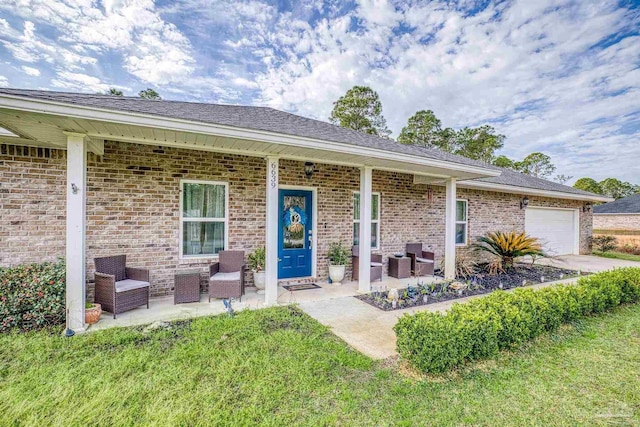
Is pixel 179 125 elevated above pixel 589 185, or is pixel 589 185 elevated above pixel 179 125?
pixel 589 185

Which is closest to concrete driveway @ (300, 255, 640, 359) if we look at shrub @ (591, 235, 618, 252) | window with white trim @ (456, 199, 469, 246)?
window with white trim @ (456, 199, 469, 246)

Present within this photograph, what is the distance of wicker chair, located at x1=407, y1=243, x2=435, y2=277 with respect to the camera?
7.64 meters

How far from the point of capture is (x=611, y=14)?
7648 mm

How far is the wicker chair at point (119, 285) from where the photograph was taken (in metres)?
4.35

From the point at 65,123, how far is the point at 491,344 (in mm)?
5663

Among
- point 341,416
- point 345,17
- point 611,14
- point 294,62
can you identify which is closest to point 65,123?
point 341,416

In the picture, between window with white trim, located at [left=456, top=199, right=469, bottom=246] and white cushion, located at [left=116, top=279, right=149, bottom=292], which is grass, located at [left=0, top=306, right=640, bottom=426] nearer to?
white cushion, located at [left=116, top=279, right=149, bottom=292]

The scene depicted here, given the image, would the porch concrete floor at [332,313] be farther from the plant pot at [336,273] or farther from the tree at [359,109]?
the tree at [359,109]

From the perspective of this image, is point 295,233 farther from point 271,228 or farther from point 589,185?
point 589,185

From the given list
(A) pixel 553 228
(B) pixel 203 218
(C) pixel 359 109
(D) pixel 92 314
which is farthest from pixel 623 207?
(D) pixel 92 314

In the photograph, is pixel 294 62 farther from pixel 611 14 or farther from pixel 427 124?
pixel 427 124

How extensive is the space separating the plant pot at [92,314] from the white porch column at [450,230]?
7.26 meters

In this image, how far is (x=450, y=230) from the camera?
7238 mm

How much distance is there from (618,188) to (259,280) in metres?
49.8
